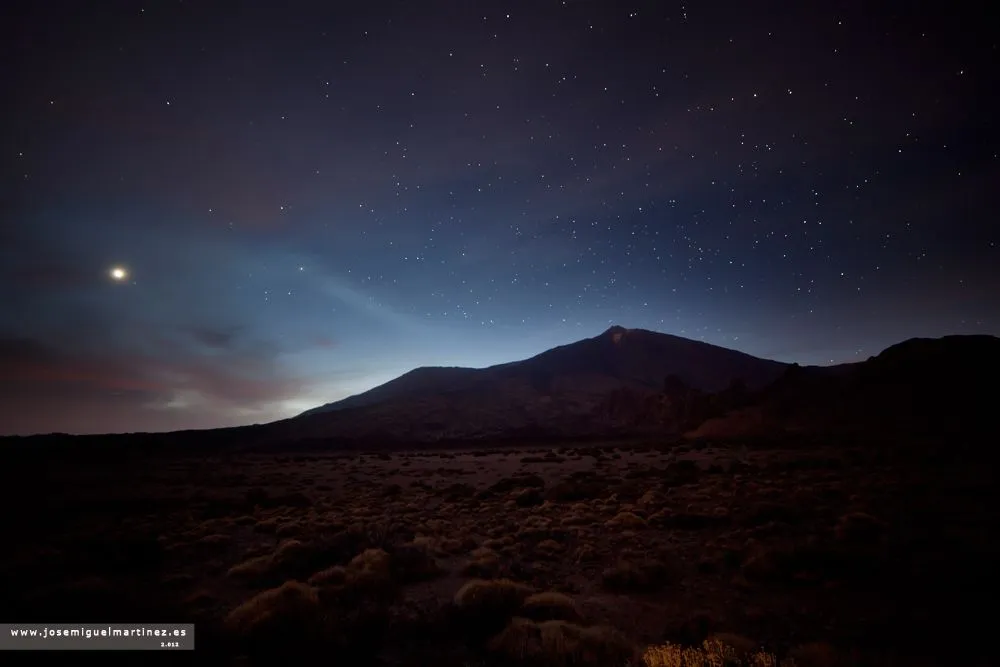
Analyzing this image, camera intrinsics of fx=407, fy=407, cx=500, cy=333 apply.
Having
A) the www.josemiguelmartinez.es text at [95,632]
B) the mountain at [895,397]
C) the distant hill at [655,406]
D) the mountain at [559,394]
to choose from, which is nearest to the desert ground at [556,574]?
the www.josemiguelmartinez.es text at [95,632]

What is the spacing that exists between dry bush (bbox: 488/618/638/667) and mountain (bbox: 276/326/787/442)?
84478 mm

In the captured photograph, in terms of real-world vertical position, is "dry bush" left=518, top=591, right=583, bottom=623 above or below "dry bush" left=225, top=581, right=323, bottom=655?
below

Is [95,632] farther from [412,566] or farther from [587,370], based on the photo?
[587,370]

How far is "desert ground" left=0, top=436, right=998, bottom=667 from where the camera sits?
6586 mm

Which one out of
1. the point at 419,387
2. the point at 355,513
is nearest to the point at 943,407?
the point at 355,513

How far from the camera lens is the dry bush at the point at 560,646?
5875 millimetres

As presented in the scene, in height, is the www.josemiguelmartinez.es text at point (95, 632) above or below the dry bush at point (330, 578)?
above

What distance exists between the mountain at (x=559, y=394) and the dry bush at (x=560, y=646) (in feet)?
277

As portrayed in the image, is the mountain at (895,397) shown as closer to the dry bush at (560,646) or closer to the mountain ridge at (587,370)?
the dry bush at (560,646)

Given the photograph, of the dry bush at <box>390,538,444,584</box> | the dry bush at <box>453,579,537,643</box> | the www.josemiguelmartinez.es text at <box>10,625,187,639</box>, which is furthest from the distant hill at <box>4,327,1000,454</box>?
the www.josemiguelmartinez.es text at <box>10,625,187,639</box>

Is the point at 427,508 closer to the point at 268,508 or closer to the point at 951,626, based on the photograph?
the point at 268,508

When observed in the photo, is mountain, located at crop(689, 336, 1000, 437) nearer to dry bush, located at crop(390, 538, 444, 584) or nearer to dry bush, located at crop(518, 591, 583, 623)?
dry bush, located at crop(518, 591, 583, 623)

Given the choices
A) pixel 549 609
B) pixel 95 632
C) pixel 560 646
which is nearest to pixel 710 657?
pixel 560 646

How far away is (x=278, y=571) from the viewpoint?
1101 centimetres
